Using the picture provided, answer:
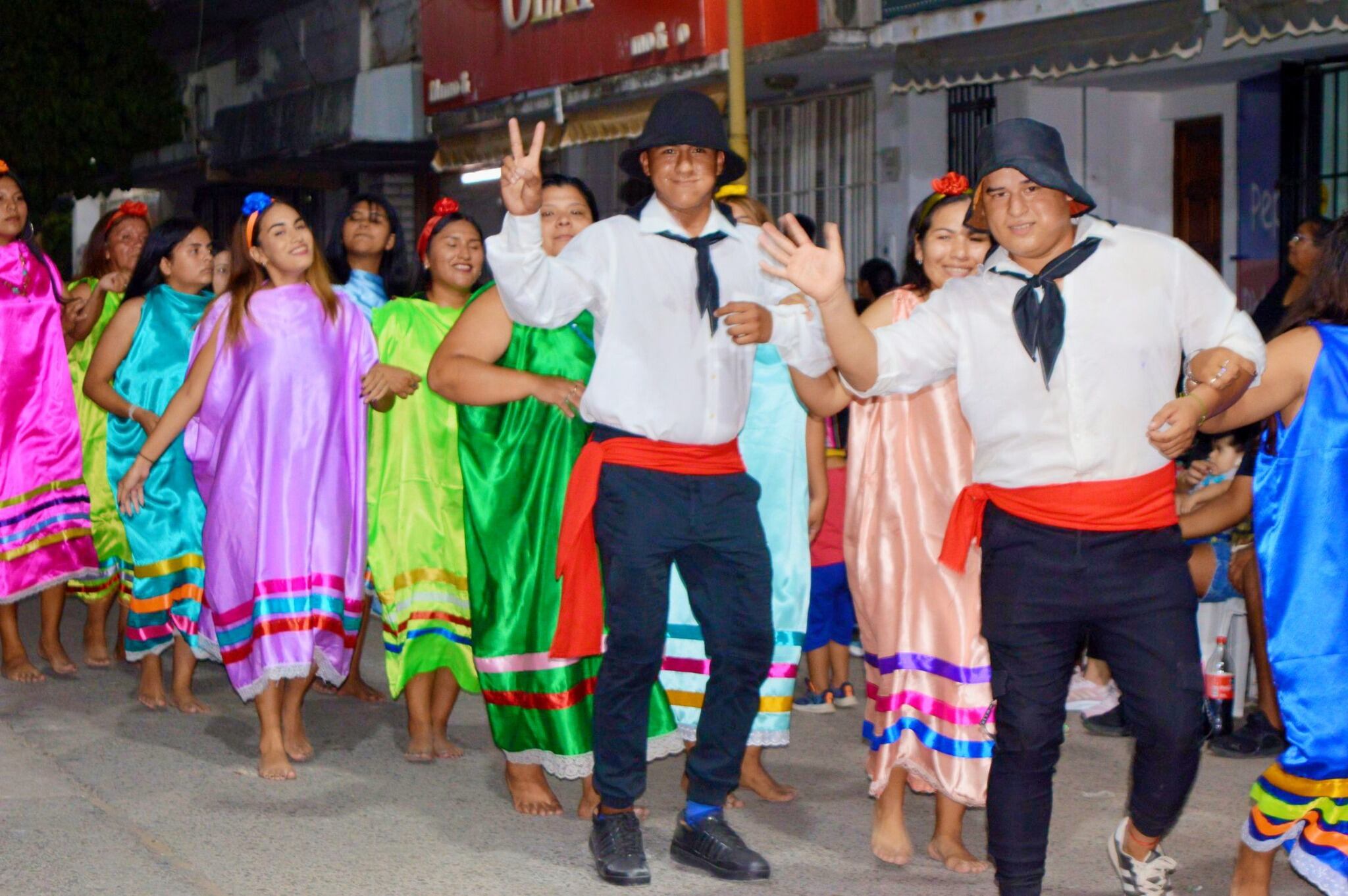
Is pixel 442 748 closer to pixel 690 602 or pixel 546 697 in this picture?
pixel 546 697

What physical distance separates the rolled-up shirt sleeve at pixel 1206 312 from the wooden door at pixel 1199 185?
23.8 ft

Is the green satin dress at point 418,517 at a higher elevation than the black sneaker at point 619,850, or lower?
higher

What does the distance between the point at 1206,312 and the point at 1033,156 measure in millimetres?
541

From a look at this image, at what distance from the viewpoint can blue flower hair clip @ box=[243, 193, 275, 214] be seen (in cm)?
626

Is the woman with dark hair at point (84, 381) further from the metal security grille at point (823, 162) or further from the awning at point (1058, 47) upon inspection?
the metal security grille at point (823, 162)

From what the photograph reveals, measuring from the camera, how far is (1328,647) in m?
4.25

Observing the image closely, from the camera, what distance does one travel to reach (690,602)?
493 cm

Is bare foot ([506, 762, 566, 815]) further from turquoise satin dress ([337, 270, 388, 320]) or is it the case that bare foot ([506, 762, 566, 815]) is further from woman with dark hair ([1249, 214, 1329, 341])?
woman with dark hair ([1249, 214, 1329, 341])

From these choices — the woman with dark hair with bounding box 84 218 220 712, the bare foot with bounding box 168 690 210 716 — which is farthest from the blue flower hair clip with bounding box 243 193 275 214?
the bare foot with bounding box 168 690 210 716

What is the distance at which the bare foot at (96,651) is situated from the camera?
7973 mm

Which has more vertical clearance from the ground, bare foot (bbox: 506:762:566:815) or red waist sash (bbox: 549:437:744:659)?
red waist sash (bbox: 549:437:744:659)

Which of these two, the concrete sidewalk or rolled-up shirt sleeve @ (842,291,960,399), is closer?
rolled-up shirt sleeve @ (842,291,960,399)

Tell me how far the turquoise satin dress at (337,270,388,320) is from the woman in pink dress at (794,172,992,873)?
8.23 ft

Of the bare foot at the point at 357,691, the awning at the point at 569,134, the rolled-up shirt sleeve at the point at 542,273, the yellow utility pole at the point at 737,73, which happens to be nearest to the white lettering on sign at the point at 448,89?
the awning at the point at 569,134
